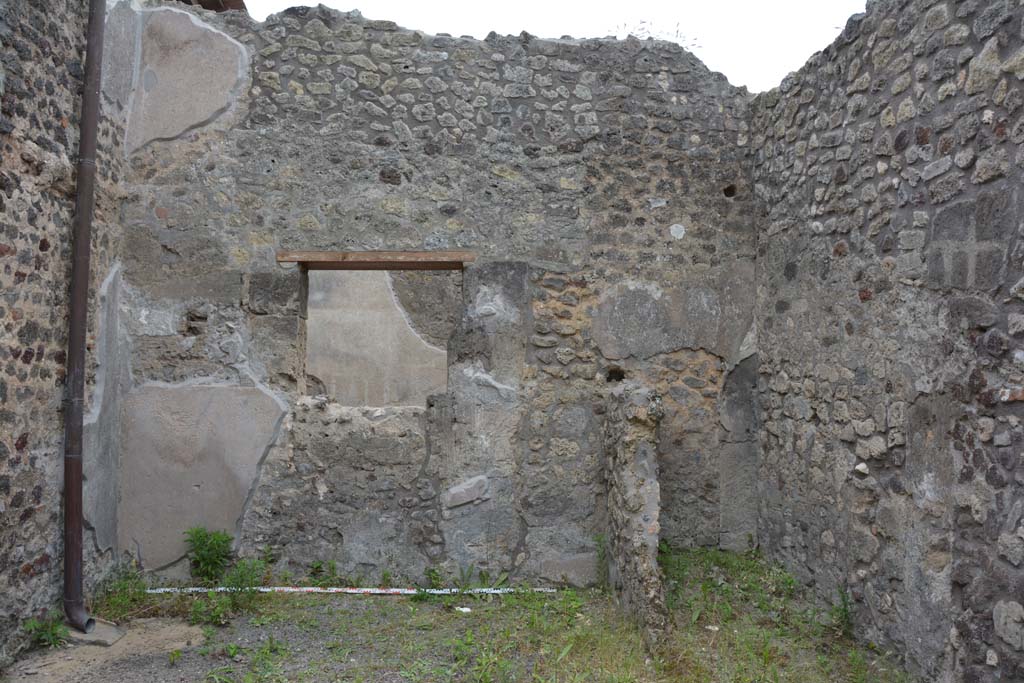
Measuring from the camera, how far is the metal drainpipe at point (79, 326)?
391 centimetres

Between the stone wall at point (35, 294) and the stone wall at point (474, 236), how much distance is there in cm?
72

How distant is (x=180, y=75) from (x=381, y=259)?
5.75ft

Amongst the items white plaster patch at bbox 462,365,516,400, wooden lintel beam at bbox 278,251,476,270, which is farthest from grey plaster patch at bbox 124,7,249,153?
white plaster patch at bbox 462,365,516,400

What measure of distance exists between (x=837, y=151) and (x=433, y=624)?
3.45m

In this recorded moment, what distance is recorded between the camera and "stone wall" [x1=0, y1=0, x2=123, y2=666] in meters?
3.45

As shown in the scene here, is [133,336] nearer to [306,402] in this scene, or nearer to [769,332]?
[306,402]

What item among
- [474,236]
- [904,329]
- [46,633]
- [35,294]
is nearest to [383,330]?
[474,236]

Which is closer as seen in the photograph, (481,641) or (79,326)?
(481,641)

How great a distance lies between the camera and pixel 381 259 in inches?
187

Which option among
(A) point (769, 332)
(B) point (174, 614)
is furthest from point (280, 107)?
(A) point (769, 332)

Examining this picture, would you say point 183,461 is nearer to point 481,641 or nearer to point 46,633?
point 46,633

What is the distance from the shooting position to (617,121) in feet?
16.1

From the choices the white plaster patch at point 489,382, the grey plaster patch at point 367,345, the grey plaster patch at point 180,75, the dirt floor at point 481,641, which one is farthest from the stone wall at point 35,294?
the grey plaster patch at point 367,345

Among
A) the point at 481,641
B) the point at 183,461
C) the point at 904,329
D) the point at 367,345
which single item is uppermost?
the point at 904,329
